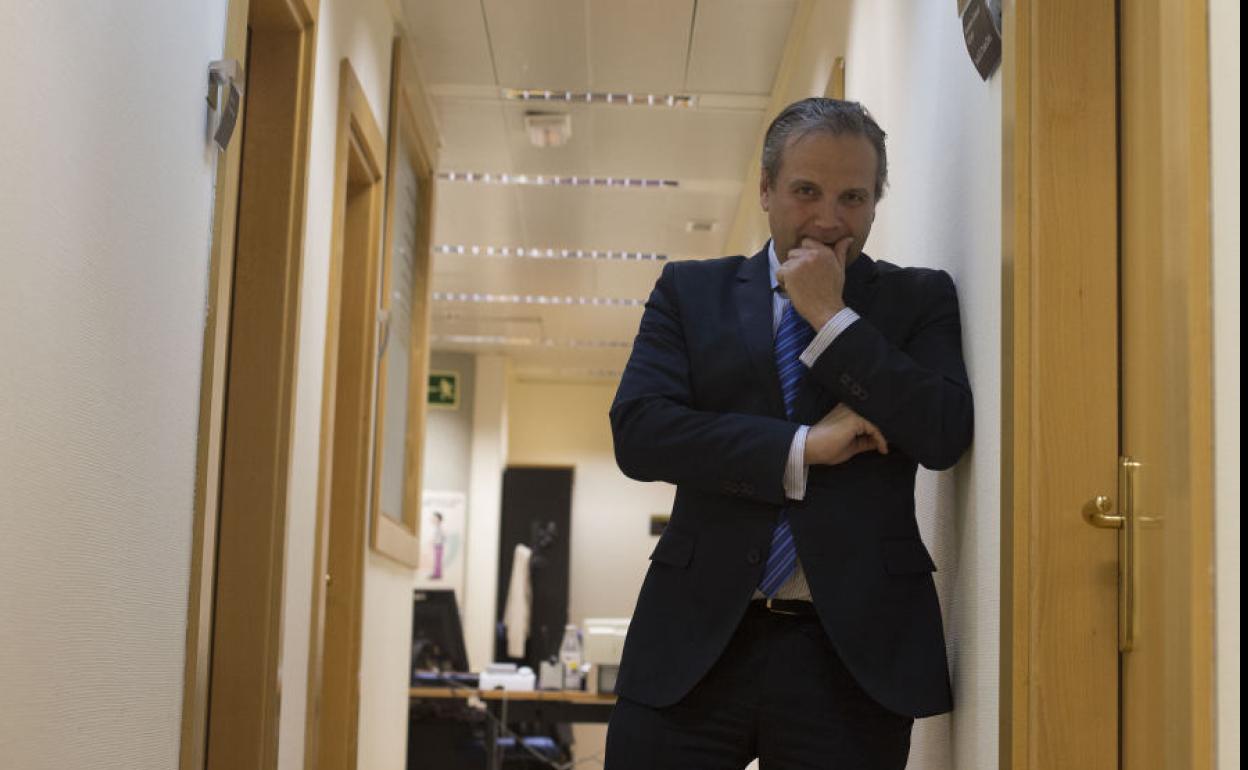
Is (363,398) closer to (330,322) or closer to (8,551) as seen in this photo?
(330,322)

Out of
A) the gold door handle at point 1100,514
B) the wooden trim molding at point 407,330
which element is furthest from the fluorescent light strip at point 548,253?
the gold door handle at point 1100,514

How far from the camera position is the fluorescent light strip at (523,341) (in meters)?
12.3

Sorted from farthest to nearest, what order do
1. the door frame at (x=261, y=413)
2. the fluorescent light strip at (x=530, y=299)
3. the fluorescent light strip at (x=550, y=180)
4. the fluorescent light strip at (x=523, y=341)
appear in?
the fluorescent light strip at (x=523, y=341)
the fluorescent light strip at (x=530, y=299)
the fluorescent light strip at (x=550, y=180)
the door frame at (x=261, y=413)

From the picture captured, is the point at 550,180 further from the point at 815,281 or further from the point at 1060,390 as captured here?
the point at 1060,390

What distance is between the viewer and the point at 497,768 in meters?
7.19

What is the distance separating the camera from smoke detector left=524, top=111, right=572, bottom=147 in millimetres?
6641

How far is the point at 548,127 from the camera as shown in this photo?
6742 mm

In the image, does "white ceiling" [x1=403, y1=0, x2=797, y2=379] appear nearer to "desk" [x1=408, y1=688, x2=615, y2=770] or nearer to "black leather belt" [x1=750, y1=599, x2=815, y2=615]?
"desk" [x1=408, y1=688, x2=615, y2=770]

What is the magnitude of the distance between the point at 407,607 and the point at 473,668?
20.2 ft

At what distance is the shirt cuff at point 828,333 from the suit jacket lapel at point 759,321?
11 centimetres

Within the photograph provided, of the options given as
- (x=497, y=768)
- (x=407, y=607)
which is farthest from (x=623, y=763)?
(x=497, y=768)

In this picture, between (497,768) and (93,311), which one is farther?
(497,768)

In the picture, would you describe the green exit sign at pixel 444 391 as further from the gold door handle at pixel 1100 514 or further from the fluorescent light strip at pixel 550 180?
the gold door handle at pixel 1100 514

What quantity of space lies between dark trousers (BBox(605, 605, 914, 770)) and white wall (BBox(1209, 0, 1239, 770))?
68 centimetres
